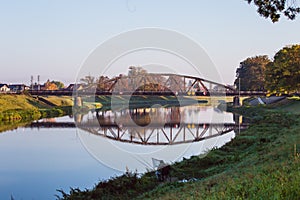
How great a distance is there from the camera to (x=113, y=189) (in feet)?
43.1

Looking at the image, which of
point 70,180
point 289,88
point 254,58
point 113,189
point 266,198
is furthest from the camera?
point 254,58

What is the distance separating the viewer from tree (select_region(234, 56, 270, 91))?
3169 inches

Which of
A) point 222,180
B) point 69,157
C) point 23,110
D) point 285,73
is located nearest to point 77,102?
point 23,110

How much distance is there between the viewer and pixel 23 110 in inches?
2163

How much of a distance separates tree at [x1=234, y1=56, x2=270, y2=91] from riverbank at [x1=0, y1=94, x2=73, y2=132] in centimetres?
3890

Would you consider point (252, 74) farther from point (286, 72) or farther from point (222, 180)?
point (222, 180)

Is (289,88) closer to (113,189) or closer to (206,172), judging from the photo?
(206,172)

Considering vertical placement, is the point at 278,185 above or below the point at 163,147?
above

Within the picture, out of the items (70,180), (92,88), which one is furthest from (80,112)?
(70,180)

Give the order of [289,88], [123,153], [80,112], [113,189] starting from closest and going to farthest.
→ 1. [113,189]
2. [123,153]
3. [289,88]
4. [80,112]

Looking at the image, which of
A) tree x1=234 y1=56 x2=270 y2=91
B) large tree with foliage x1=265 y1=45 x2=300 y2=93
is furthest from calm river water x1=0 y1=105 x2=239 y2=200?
tree x1=234 y1=56 x2=270 y2=91

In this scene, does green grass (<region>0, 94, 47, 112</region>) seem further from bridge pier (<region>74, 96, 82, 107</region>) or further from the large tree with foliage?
the large tree with foliage

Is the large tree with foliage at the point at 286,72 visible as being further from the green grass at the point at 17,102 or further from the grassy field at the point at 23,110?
the green grass at the point at 17,102

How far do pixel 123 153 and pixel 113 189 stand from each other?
33.6 ft
